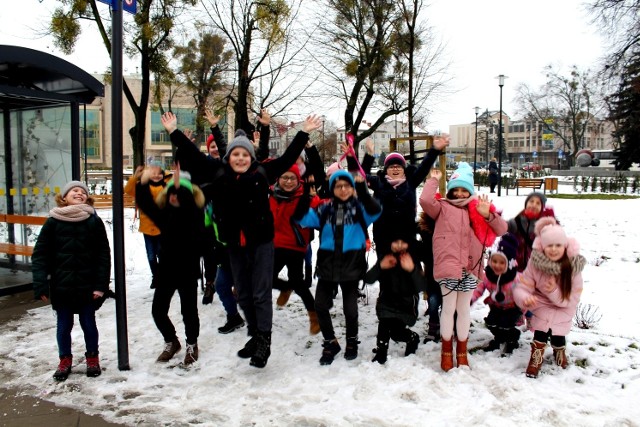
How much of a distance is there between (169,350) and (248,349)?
0.69m

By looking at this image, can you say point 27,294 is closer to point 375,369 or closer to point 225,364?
point 225,364

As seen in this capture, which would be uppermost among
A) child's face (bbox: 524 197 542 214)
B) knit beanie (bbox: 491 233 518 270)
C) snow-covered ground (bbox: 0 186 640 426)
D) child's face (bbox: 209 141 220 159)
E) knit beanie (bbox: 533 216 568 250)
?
child's face (bbox: 209 141 220 159)

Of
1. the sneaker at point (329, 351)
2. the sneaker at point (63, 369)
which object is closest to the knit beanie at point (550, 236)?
the sneaker at point (329, 351)

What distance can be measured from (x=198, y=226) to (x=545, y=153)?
116 meters

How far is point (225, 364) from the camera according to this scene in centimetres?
426

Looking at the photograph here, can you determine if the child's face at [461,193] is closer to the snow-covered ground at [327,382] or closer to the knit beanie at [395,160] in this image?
the knit beanie at [395,160]

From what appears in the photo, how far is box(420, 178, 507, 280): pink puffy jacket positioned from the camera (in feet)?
13.4

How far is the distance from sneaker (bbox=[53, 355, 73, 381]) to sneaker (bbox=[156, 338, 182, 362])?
0.68 metres

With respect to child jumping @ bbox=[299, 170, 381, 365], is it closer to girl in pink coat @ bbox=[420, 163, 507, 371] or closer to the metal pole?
girl in pink coat @ bbox=[420, 163, 507, 371]

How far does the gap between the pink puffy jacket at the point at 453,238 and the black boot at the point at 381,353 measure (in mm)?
716

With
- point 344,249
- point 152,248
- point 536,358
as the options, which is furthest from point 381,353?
point 152,248

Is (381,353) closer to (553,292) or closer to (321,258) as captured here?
(321,258)

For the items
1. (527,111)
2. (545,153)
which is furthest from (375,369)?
(545,153)

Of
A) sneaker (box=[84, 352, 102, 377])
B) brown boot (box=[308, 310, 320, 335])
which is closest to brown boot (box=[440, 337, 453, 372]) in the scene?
brown boot (box=[308, 310, 320, 335])
